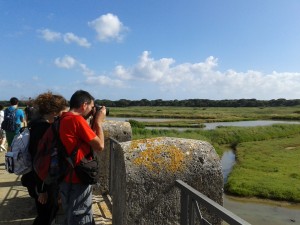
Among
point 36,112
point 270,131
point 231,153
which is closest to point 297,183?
point 231,153

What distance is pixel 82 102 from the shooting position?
3.66 metres

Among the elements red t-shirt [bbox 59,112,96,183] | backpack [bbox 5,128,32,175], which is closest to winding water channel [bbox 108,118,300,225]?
backpack [bbox 5,128,32,175]

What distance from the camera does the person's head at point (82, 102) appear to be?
3.66 metres

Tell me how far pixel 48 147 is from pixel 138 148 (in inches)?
38.2

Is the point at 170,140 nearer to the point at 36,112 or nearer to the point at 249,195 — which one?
the point at 36,112

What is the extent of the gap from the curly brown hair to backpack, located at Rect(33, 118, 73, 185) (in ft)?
2.47

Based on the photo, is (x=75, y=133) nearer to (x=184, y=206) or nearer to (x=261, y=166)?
(x=184, y=206)

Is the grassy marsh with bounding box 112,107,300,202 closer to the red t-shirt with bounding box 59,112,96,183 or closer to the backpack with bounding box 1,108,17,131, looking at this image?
the backpack with bounding box 1,108,17,131

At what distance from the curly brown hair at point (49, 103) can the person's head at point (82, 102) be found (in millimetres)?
742

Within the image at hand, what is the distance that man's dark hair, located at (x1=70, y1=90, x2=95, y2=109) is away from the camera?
365 centimetres

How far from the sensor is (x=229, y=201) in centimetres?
1484

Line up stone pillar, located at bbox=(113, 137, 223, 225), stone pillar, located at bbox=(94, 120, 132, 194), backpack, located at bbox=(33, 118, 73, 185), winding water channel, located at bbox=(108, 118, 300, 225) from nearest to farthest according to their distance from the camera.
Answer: stone pillar, located at bbox=(113, 137, 223, 225)
backpack, located at bbox=(33, 118, 73, 185)
stone pillar, located at bbox=(94, 120, 132, 194)
winding water channel, located at bbox=(108, 118, 300, 225)

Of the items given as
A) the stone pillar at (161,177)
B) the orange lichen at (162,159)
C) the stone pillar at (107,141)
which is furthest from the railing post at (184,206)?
the stone pillar at (107,141)

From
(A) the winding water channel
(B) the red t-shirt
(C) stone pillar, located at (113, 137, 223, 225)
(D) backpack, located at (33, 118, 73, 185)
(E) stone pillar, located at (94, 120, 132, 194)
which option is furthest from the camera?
(A) the winding water channel
